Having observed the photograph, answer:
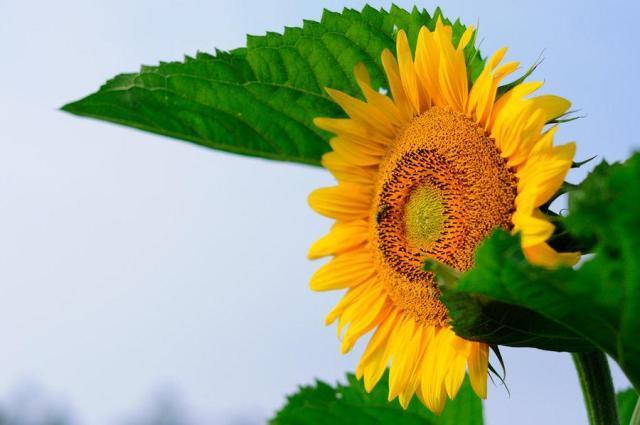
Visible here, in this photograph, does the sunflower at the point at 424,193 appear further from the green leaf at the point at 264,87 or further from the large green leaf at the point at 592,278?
the large green leaf at the point at 592,278

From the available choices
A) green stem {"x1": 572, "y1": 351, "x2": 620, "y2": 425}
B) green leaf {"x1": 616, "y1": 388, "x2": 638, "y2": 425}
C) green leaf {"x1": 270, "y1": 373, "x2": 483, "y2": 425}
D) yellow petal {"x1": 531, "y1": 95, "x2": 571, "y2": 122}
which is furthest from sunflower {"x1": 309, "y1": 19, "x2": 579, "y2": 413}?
green leaf {"x1": 616, "y1": 388, "x2": 638, "y2": 425}

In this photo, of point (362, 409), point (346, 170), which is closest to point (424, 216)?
point (346, 170)

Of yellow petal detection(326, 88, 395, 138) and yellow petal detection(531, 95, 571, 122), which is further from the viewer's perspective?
yellow petal detection(326, 88, 395, 138)

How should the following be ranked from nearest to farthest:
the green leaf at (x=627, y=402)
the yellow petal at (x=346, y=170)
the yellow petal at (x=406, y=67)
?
the yellow petal at (x=406, y=67) → the yellow petal at (x=346, y=170) → the green leaf at (x=627, y=402)

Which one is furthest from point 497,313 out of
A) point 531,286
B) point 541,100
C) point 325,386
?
point 325,386

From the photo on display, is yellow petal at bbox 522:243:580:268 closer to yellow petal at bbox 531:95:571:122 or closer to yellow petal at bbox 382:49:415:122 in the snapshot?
yellow petal at bbox 531:95:571:122

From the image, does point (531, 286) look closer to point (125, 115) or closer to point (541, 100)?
point (541, 100)

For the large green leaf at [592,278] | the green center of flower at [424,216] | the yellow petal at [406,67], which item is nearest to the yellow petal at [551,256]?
the large green leaf at [592,278]

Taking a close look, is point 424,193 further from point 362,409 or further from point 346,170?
point 362,409
